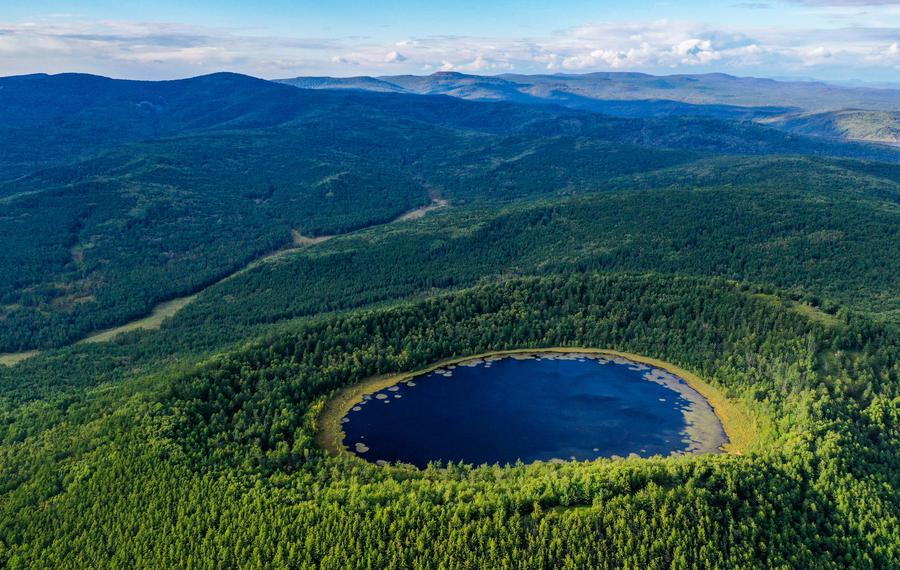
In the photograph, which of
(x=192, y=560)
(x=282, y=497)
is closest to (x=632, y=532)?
(x=282, y=497)

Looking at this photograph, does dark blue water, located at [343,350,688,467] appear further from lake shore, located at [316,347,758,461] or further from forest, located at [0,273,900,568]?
forest, located at [0,273,900,568]

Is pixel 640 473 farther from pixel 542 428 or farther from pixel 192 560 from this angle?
pixel 192 560

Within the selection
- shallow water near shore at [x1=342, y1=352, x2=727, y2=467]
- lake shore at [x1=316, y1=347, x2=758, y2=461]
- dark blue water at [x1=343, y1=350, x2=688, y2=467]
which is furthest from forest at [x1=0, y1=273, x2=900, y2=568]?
dark blue water at [x1=343, y1=350, x2=688, y2=467]

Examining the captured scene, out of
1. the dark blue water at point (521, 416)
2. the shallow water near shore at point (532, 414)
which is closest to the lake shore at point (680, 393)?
the shallow water near shore at point (532, 414)

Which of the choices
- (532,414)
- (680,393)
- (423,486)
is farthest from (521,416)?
(423,486)

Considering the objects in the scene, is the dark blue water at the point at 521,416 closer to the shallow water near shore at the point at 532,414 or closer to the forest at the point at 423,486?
the shallow water near shore at the point at 532,414

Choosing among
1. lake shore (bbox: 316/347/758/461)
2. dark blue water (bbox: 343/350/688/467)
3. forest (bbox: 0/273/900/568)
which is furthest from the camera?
lake shore (bbox: 316/347/758/461)
